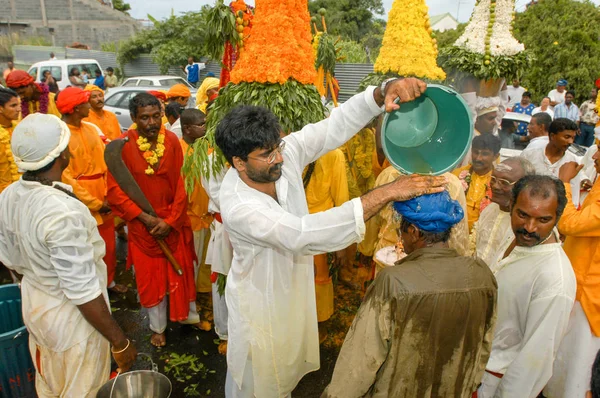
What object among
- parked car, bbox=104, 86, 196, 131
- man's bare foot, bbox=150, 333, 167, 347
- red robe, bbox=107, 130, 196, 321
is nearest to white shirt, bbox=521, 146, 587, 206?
red robe, bbox=107, 130, 196, 321

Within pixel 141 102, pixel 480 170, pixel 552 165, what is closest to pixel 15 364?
pixel 141 102

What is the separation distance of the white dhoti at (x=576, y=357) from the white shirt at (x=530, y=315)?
0.89 m

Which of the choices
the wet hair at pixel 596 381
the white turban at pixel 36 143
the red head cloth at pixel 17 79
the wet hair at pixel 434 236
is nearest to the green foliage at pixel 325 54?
the white turban at pixel 36 143

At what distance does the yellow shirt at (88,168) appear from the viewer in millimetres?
5043

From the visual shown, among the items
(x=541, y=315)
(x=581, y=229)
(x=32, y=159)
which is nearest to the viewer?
(x=541, y=315)

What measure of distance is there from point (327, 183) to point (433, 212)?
7.35 ft

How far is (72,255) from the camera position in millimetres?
2494

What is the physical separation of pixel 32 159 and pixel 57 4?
40.1 m

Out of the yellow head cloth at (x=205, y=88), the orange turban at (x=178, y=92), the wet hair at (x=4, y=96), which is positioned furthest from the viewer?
the orange turban at (x=178, y=92)

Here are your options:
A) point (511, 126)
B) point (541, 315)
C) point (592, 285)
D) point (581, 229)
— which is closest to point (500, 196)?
point (581, 229)

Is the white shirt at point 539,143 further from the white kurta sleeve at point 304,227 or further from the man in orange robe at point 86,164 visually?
the man in orange robe at point 86,164

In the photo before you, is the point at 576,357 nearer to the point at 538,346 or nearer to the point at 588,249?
the point at 588,249

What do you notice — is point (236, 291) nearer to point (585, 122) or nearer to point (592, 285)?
point (592, 285)

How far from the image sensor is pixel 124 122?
12.5 meters
